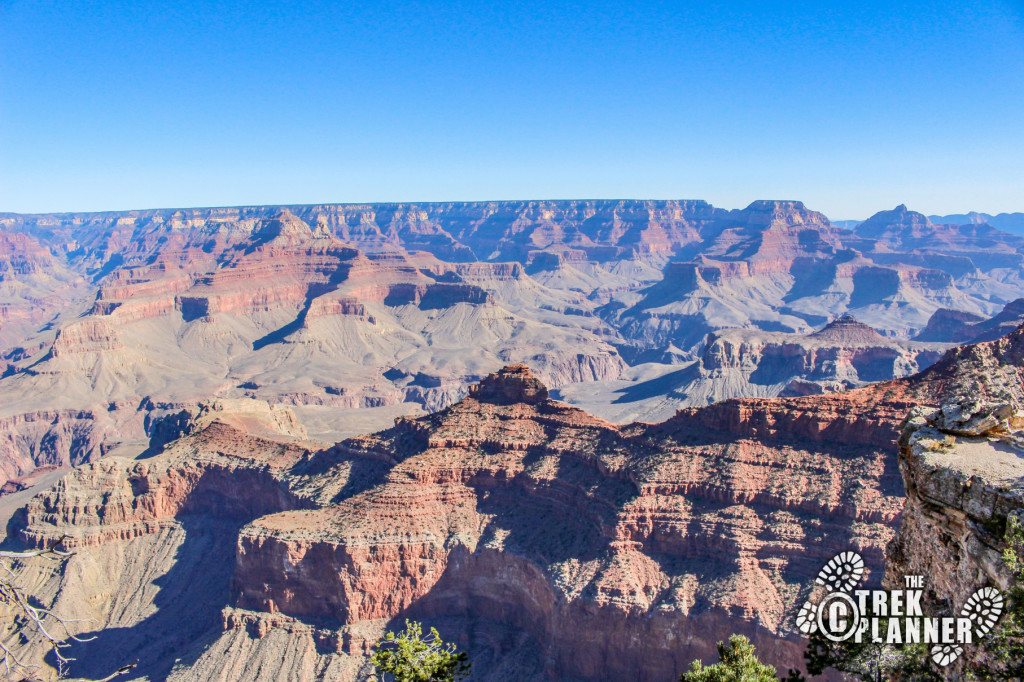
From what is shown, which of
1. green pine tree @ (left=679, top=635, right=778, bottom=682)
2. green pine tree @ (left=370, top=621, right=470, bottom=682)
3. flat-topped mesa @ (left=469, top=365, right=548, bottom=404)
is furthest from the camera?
flat-topped mesa @ (left=469, top=365, right=548, bottom=404)

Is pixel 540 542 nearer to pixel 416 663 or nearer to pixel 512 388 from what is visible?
pixel 512 388

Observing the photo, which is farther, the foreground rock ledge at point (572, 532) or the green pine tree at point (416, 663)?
Answer: the foreground rock ledge at point (572, 532)

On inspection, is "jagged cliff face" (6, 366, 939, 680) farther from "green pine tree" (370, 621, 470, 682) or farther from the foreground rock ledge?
"green pine tree" (370, 621, 470, 682)

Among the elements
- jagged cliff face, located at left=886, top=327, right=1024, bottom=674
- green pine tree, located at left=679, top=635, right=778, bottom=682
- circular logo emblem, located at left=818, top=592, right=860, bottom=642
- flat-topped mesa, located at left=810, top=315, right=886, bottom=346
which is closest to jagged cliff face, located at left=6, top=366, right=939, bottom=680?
green pine tree, located at left=679, top=635, right=778, bottom=682

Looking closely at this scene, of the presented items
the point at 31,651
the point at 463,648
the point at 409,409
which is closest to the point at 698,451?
the point at 463,648

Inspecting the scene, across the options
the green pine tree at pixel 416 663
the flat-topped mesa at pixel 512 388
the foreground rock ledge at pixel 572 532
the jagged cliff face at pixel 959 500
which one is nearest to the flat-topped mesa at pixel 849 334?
the foreground rock ledge at pixel 572 532

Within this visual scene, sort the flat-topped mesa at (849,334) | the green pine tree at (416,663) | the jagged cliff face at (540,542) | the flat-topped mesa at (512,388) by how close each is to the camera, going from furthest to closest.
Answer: the flat-topped mesa at (849,334) → the flat-topped mesa at (512,388) → the jagged cliff face at (540,542) → the green pine tree at (416,663)

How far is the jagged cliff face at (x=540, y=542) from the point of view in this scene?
4644cm

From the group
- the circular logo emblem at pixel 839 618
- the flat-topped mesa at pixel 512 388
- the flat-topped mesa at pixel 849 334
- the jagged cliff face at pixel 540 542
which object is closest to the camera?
the circular logo emblem at pixel 839 618

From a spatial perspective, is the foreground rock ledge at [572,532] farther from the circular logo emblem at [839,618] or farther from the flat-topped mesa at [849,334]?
the flat-topped mesa at [849,334]

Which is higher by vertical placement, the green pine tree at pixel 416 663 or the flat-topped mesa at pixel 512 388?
the flat-topped mesa at pixel 512 388

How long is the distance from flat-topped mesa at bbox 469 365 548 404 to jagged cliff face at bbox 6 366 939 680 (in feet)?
0.69

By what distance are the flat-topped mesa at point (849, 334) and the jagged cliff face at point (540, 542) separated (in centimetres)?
12137

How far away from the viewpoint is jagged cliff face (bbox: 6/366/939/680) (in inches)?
1828
